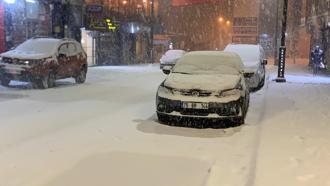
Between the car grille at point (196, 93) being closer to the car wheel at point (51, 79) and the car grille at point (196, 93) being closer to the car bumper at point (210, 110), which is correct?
the car bumper at point (210, 110)

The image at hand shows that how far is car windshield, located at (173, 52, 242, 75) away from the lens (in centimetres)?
1091

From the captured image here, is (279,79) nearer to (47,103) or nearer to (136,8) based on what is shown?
(47,103)

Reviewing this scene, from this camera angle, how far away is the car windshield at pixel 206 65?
429 inches

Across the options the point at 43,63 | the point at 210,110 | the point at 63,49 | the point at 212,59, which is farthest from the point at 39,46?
the point at 210,110

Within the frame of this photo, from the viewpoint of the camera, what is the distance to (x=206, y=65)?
11164mm

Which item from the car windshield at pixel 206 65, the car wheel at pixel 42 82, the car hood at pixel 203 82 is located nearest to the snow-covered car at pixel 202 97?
the car hood at pixel 203 82

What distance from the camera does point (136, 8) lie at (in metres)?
45.7

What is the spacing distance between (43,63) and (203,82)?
27.9 feet

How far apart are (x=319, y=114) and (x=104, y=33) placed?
29.0 metres

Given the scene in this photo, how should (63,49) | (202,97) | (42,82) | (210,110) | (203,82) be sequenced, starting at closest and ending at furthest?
(210,110) < (202,97) < (203,82) < (42,82) < (63,49)

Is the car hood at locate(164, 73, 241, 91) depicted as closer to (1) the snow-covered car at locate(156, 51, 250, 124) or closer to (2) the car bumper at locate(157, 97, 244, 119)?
(1) the snow-covered car at locate(156, 51, 250, 124)

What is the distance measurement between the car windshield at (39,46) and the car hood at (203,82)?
8528 mm

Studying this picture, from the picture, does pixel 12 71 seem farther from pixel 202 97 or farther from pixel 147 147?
pixel 147 147

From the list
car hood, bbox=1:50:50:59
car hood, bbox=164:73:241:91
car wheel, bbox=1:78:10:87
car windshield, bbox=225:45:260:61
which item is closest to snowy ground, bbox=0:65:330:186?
car hood, bbox=164:73:241:91
